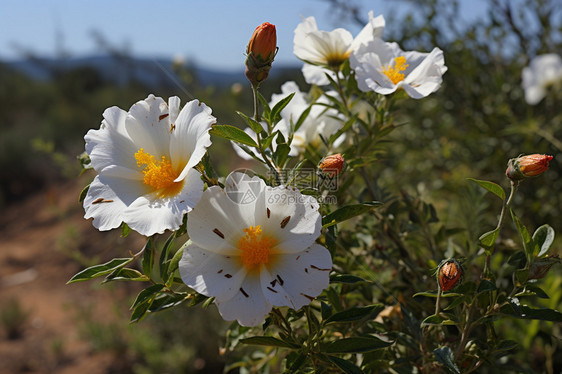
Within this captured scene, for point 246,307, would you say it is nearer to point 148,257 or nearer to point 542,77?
point 148,257

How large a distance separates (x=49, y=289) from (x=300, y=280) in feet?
15.0

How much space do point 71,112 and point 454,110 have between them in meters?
8.58

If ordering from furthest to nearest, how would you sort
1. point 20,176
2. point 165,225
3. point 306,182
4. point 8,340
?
point 20,176
point 8,340
point 306,182
point 165,225

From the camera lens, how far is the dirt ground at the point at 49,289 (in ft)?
10.6

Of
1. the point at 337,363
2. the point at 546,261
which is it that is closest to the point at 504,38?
the point at 546,261

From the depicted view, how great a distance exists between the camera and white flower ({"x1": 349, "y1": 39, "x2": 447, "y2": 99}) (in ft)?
2.68

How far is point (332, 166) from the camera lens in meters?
0.72

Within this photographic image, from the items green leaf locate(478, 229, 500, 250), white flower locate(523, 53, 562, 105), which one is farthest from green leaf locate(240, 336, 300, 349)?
white flower locate(523, 53, 562, 105)

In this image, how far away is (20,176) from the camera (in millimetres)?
7074

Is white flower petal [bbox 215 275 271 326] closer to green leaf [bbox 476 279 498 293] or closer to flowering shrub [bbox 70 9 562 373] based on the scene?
flowering shrub [bbox 70 9 562 373]

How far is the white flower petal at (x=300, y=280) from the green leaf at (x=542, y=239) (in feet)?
1.13

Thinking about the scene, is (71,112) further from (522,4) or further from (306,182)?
(306,182)

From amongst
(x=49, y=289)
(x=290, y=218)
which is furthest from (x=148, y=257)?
(x=49, y=289)

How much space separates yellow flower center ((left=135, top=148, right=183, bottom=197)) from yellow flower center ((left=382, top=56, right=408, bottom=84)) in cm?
43
